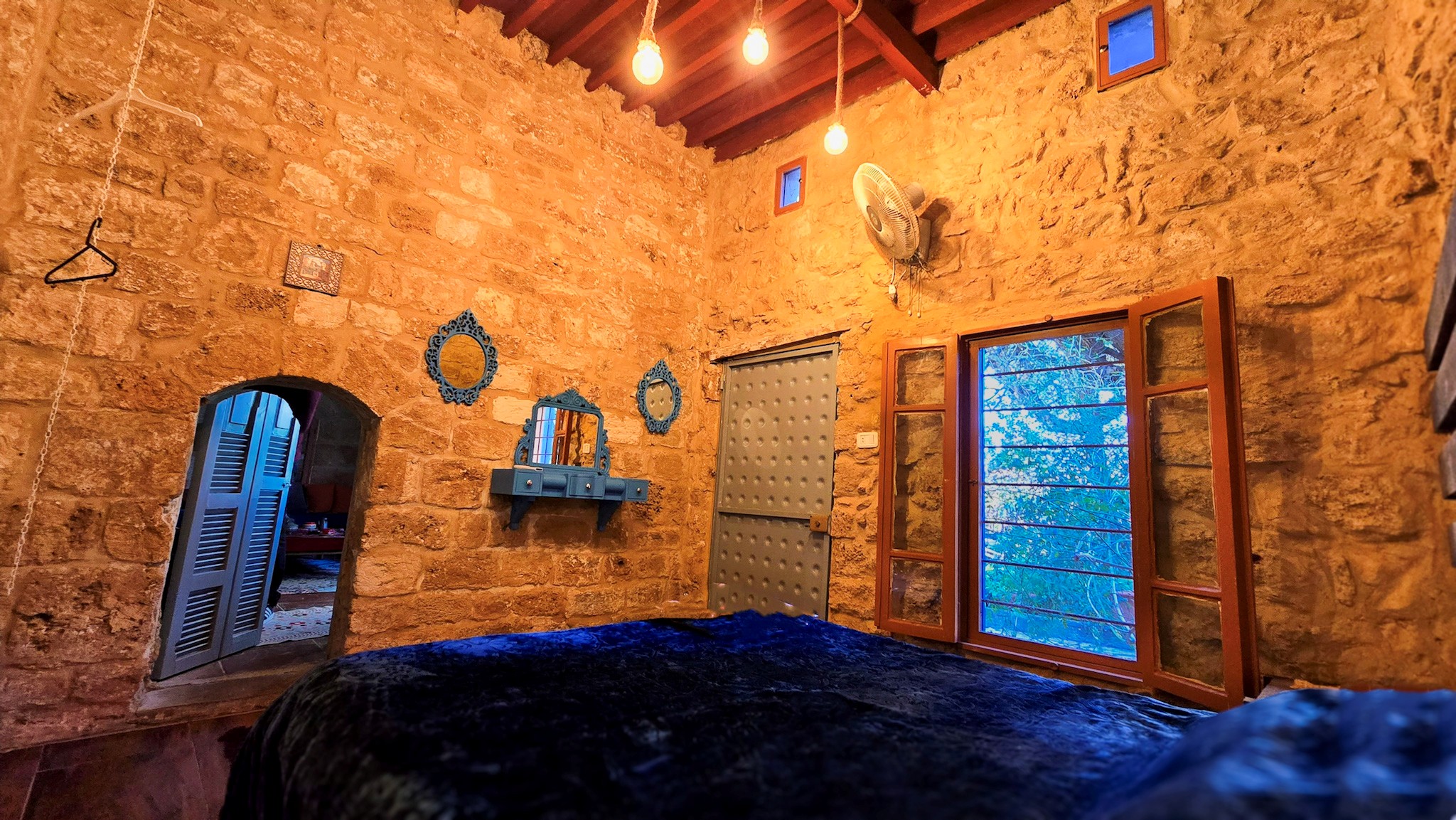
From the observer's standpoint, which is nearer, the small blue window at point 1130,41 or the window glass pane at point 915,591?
the small blue window at point 1130,41

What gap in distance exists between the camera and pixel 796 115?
14.2ft

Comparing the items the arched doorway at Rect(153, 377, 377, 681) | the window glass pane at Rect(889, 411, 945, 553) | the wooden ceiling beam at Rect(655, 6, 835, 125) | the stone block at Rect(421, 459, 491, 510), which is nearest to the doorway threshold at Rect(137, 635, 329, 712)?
the arched doorway at Rect(153, 377, 377, 681)

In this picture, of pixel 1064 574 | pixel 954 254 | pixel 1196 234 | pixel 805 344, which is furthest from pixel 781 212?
pixel 1064 574

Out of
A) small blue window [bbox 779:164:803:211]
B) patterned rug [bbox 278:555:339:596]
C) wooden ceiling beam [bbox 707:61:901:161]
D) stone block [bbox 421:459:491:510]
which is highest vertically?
wooden ceiling beam [bbox 707:61:901:161]

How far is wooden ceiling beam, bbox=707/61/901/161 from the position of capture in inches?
153

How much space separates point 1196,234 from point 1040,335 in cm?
72

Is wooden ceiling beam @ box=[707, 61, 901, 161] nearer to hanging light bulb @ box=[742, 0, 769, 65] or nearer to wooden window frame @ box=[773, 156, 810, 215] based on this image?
wooden window frame @ box=[773, 156, 810, 215]

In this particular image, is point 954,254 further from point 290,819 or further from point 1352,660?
point 290,819

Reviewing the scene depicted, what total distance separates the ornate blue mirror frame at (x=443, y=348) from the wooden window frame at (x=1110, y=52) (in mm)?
3389

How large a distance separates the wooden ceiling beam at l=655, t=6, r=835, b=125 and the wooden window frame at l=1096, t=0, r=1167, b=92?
1362 mm

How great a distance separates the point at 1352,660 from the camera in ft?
6.89

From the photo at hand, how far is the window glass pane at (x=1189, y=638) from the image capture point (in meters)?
2.21

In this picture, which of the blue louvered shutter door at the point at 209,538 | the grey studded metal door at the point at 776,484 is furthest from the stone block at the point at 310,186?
the grey studded metal door at the point at 776,484

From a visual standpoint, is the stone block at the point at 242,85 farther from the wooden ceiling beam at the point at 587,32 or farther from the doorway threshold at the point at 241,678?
the doorway threshold at the point at 241,678
